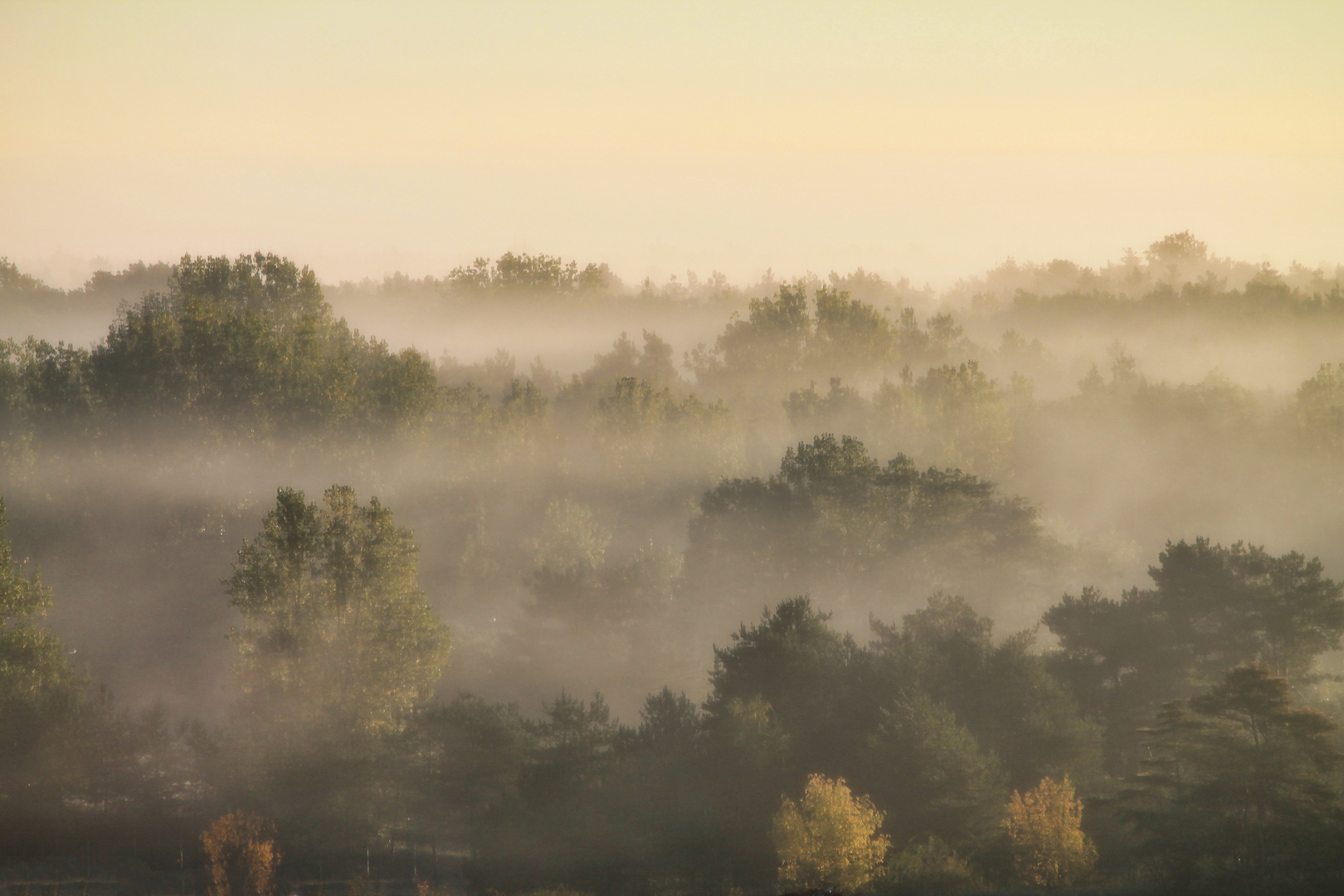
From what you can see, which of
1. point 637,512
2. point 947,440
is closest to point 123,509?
point 637,512

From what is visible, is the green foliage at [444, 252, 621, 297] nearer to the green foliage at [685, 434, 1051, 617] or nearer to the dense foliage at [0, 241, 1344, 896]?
the dense foliage at [0, 241, 1344, 896]

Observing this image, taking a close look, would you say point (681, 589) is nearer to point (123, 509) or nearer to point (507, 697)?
point (507, 697)

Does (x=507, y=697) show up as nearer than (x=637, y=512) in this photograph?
Yes

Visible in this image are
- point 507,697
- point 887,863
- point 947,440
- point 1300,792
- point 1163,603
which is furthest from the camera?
point 947,440

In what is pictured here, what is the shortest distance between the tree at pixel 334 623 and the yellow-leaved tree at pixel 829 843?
26.6 m

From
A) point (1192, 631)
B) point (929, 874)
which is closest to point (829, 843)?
point (929, 874)

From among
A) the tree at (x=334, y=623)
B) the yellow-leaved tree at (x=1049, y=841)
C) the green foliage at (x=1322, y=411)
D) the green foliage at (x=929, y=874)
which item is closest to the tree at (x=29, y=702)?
the tree at (x=334, y=623)

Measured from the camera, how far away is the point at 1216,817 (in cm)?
5119

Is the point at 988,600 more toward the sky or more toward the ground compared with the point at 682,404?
more toward the ground

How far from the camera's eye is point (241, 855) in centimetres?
6166

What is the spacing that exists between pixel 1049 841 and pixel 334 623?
4488cm

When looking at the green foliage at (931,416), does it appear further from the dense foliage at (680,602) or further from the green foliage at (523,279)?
the green foliage at (523,279)

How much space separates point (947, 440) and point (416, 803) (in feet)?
269

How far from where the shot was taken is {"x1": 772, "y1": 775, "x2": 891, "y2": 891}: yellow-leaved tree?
54094 millimetres
